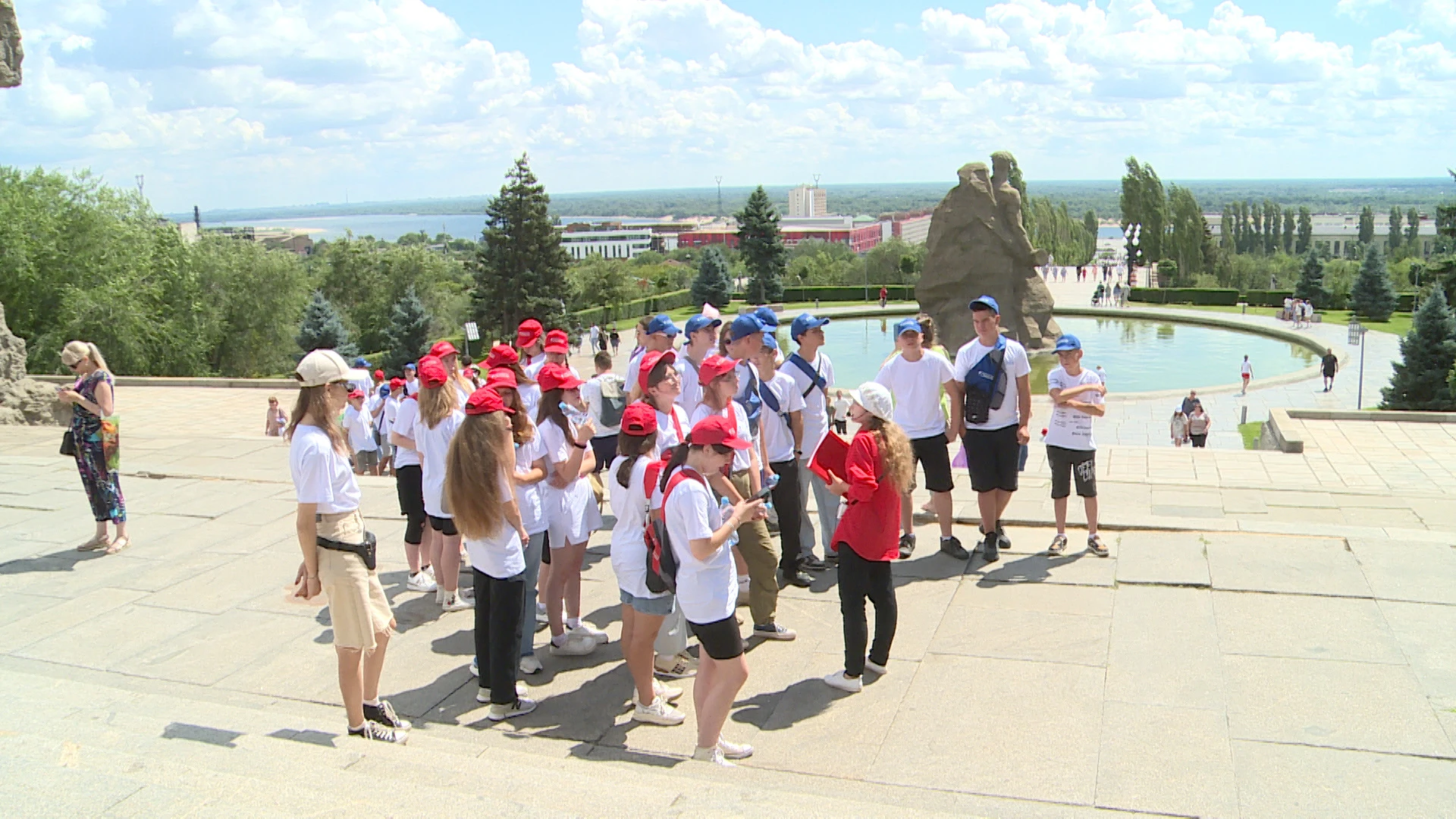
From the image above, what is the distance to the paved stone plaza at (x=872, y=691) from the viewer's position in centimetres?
369

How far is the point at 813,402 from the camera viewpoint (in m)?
6.81

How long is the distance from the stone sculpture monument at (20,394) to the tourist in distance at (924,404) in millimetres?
13072

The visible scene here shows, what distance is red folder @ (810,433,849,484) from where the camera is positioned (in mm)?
5172

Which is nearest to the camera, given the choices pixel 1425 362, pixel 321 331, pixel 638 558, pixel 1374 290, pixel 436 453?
pixel 638 558

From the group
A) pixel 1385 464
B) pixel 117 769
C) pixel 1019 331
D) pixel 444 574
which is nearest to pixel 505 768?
pixel 117 769

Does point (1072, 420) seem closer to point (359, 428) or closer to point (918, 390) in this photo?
point (918, 390)

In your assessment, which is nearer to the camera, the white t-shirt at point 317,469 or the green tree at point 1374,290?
the white t-shirt at point 317,469

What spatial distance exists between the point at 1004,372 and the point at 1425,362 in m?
20.4

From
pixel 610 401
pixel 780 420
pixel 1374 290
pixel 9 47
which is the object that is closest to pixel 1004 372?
pixel 780 420

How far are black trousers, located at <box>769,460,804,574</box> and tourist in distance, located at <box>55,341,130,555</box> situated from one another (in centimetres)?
499

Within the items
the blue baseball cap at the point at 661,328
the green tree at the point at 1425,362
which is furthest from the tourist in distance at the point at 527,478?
the green tree at the point at 1425,362

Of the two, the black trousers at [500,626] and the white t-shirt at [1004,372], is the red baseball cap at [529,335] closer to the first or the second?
the white t-shirt at [1004,372]

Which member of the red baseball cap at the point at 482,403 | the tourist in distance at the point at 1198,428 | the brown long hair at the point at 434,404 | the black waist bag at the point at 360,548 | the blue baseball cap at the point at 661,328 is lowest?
the tourist in distance at the point at 1198,428

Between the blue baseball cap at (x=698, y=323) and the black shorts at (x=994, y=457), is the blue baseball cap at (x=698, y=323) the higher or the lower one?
the higher one
